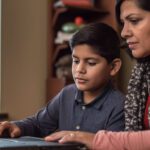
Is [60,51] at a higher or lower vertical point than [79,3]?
lower

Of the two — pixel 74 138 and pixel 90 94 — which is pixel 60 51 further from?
pixel 74 138

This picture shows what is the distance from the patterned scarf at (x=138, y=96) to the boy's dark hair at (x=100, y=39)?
0.10m

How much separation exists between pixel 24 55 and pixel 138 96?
150 centimetres

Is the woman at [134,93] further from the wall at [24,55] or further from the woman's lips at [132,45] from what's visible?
the wall at [24,55]

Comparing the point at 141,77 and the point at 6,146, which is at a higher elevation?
the point at 141,77

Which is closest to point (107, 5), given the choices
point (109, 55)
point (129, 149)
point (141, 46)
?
point (109, 55)

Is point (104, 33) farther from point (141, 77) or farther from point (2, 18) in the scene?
point (2, 18)

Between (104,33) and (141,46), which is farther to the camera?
(104,33)

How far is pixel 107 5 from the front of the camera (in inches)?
108

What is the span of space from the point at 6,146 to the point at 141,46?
0.47 m

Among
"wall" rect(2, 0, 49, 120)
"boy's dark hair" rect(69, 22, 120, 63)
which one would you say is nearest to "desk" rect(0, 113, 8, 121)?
"wall" rect(2, 0, 49, 120)

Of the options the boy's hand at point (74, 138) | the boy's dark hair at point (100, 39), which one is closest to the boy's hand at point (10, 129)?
the boy's hand at point (74, 138)

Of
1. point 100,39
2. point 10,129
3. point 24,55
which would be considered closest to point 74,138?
point 10,129

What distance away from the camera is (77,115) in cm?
129
